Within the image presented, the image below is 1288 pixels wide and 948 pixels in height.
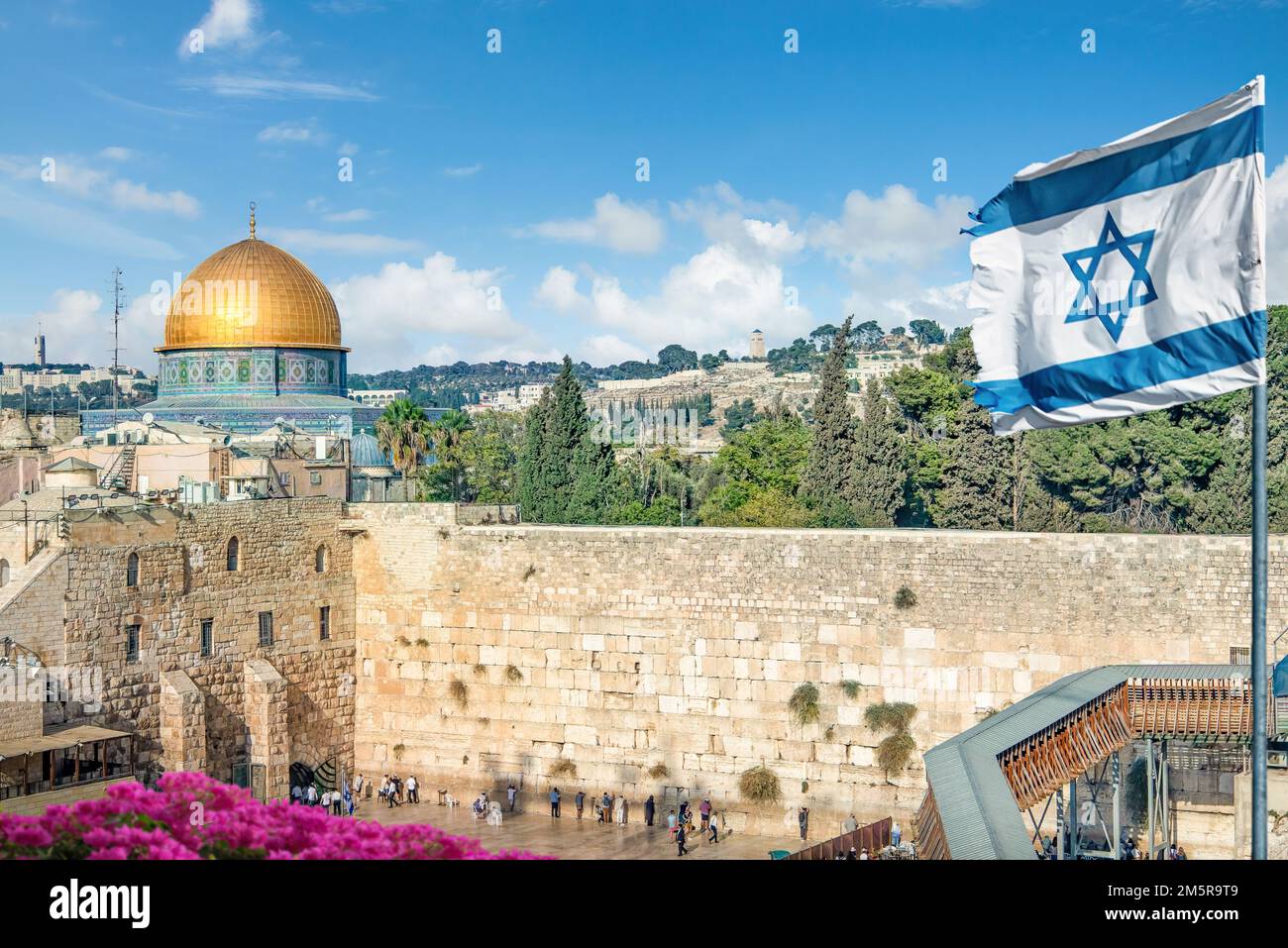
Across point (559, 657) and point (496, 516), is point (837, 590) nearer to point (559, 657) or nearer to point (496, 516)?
point (559, 657)

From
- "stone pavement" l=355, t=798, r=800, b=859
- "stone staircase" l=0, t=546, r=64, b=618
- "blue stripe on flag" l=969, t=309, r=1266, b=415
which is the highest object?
"blue stripe on flag" l=969, t=309, r=1266, b=415

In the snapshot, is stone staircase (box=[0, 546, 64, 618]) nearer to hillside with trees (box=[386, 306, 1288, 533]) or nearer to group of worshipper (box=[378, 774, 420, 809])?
group of worshipper (box=[378, 774, 420, 809])

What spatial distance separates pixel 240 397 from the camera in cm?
4331

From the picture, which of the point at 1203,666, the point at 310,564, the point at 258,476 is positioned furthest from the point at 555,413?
the point at 1203,666

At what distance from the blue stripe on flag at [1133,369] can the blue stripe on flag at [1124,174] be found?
86 cm

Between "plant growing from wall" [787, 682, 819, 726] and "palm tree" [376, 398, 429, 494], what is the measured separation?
2242 cm

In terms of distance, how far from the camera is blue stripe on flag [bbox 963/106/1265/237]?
23.7 ft

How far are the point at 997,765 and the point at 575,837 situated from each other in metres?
10.6

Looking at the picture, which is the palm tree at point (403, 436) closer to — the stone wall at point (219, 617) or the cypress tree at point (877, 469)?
the cypress tree at point (877, 469)

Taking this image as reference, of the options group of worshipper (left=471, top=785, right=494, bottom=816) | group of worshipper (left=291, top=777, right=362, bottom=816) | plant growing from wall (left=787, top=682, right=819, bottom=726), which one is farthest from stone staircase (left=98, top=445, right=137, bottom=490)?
plant growing from wall (left=787, top=682, right=819, bottom=726)

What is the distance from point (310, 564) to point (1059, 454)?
21.8m

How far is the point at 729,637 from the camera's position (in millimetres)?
21344

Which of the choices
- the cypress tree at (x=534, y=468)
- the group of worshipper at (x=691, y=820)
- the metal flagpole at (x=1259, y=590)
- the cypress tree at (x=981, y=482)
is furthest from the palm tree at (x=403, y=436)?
the metal flagpole at (x=1259, y=590)

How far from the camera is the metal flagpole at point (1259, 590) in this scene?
6773mm
